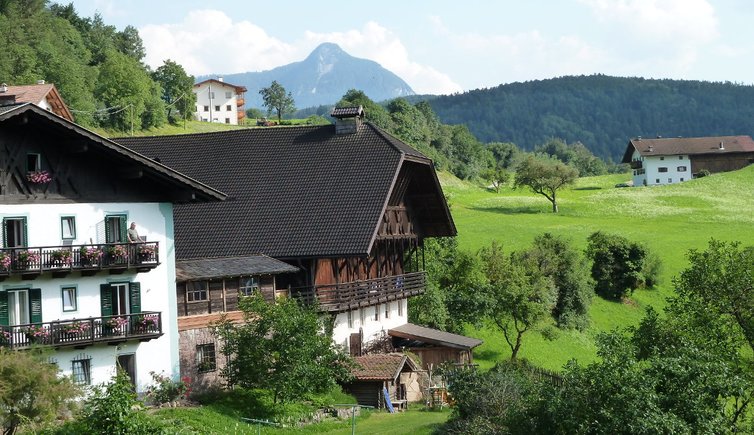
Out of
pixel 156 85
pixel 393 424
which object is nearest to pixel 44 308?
pixel 393 424

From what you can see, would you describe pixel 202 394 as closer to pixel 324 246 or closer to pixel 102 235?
pixel 102 235

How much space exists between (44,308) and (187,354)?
6.66 metres

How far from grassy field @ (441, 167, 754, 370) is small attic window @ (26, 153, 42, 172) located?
94.7 ft

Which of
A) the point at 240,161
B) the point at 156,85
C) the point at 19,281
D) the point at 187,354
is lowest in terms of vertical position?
the point at 187,354

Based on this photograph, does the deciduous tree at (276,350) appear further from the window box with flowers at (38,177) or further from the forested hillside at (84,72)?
the forested hillside at (84,72)

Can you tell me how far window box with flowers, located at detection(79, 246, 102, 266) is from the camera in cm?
3778

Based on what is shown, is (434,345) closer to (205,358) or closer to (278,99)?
(205,358)

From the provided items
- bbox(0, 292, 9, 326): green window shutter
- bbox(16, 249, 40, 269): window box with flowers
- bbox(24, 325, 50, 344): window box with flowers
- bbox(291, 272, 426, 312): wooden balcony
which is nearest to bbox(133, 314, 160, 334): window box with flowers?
bbox(24, 325, 50, 344): window box with flowers

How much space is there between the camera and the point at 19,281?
1439 inches

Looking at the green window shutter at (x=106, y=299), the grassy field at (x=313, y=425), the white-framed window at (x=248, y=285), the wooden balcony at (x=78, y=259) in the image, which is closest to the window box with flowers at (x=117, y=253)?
the wooden balcony at (x=78, y=259)

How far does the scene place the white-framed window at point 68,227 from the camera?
126 feet

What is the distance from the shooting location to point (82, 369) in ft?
124

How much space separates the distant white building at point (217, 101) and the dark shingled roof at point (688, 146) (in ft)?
207

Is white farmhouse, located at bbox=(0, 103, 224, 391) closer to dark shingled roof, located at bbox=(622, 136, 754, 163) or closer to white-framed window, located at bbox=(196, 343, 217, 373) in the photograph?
white-framed window, located at bbox=(196, 343, 217, 373)
